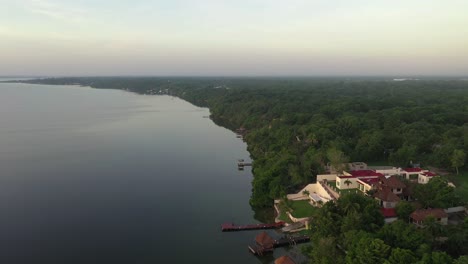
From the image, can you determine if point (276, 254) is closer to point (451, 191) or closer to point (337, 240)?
point (337, 240)

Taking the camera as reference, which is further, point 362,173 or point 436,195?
point 362,173

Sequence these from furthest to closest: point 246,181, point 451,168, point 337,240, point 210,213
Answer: point 246,181 → point 451,168 → point 210,213 → point 337,240

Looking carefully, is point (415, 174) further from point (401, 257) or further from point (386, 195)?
point (401, 257)

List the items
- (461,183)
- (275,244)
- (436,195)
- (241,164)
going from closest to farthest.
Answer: (275,244)
(436,195)
(461,183)
(241,164)

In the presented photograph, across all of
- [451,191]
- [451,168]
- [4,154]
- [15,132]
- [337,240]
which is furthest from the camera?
[15,132]

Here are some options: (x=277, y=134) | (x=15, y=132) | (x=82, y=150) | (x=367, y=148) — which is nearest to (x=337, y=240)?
(x=367, y=148)

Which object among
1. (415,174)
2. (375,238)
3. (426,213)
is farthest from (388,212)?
(415,174)

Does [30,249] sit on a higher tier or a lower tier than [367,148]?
lower
